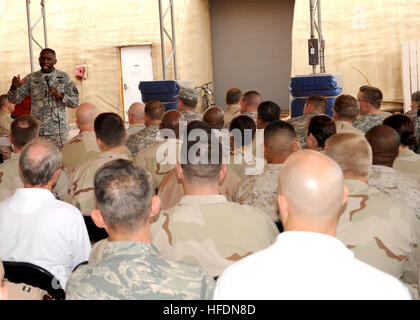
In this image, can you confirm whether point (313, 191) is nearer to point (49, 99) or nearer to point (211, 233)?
point (211, 233)

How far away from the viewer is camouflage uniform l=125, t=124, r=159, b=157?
18.0 feet

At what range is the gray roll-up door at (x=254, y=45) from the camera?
610 inches

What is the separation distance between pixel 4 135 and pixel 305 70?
8001 millimetres

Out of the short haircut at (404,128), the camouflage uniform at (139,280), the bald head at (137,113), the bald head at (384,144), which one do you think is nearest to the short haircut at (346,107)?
the short haircut at (404,128)

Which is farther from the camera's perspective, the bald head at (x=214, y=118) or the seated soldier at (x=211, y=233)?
the bald head at (x=214, y=118)

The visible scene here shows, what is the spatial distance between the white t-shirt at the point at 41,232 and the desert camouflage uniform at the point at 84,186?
97cm

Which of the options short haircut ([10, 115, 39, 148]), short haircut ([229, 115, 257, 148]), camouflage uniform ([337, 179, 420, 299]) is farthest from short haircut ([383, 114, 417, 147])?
short haircut ([10, 115, 39, 148])

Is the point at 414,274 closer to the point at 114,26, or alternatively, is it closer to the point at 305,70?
the point at 305,70

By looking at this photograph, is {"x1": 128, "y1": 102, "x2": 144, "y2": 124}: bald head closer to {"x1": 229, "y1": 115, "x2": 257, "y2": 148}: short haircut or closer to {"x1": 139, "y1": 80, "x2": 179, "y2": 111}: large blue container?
{"x1": 229, "y1": 115, "x2": 257, "y2": 148}: short haircut

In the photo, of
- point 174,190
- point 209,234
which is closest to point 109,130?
point 174,190

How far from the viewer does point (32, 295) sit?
74.4 inches

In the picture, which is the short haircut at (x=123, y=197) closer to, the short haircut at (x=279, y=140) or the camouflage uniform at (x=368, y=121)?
the short haircut at (x=279, y=140)

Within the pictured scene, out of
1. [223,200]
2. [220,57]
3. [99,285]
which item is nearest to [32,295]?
[99,285]

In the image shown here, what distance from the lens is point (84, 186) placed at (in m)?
3.85
